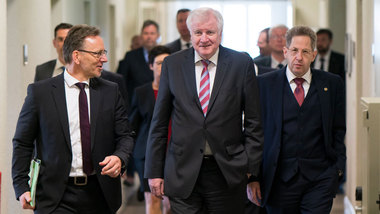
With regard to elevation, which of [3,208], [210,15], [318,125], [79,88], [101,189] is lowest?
[3,208]

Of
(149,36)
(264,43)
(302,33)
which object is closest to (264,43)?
(264,43)

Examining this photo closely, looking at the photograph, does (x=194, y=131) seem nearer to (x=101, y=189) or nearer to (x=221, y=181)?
(x=221, y=181)

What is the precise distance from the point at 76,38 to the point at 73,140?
617 mm

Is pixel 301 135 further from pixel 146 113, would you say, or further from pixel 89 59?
pixel 146 113

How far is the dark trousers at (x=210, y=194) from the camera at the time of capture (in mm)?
4250

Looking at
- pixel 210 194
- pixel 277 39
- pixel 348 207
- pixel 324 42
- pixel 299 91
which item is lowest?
pixel 348 207

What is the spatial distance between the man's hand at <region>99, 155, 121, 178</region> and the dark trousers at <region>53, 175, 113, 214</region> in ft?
0.51

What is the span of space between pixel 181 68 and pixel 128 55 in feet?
17.0

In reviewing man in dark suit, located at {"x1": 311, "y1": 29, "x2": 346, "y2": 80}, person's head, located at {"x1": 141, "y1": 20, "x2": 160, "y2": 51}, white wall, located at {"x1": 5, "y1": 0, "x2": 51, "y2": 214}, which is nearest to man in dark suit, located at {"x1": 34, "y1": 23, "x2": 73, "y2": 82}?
white wall, located at {"x1": 5, "y1": 0, "x2": 51, "y2": 214}

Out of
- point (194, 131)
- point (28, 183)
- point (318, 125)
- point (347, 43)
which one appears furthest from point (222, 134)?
point (347, 43)

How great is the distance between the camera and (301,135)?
4.61m

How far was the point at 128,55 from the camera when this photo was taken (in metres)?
9.45

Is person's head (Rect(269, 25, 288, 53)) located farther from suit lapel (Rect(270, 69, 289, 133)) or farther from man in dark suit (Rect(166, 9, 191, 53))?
suit lapel (Rect(270, 69, 289, 133))

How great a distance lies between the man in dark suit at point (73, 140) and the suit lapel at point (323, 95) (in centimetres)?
127
